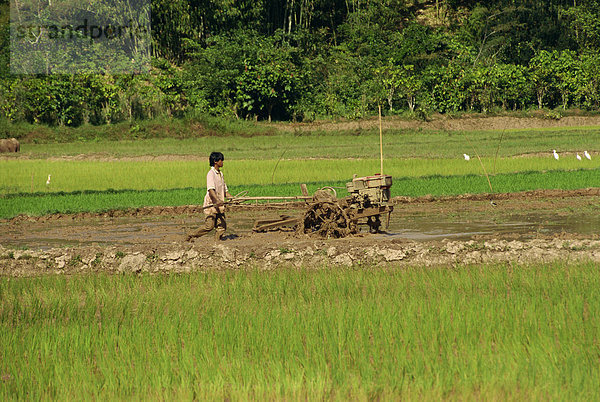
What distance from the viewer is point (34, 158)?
2556cm

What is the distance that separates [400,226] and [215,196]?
3.82 m

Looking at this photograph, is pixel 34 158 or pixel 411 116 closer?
pixel 34 158

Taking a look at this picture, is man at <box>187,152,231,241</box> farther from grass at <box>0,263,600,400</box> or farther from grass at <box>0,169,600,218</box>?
grass at <box>0,169,600,218</box>

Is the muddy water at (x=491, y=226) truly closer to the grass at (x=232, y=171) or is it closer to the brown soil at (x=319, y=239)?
the brown soil at (x=319, y=239)

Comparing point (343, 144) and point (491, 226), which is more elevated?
point (343, 144)

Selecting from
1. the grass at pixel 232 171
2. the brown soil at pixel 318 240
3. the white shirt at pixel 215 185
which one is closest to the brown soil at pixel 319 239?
the brown soil at pixel 318 240

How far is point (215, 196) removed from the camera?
1003 centimetres

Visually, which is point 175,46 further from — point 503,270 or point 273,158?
point 503,270

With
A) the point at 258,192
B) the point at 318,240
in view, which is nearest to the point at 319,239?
the point at 318,240

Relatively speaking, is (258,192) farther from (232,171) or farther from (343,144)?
(343,144)

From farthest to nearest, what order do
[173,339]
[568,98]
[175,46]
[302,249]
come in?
[175,46] → [568,98] → [302,249] → [173,339]

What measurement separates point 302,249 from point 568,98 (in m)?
26.6

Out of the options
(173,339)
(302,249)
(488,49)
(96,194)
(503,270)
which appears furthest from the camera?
(488,49)

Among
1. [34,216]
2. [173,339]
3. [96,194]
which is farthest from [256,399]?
[96,194]
